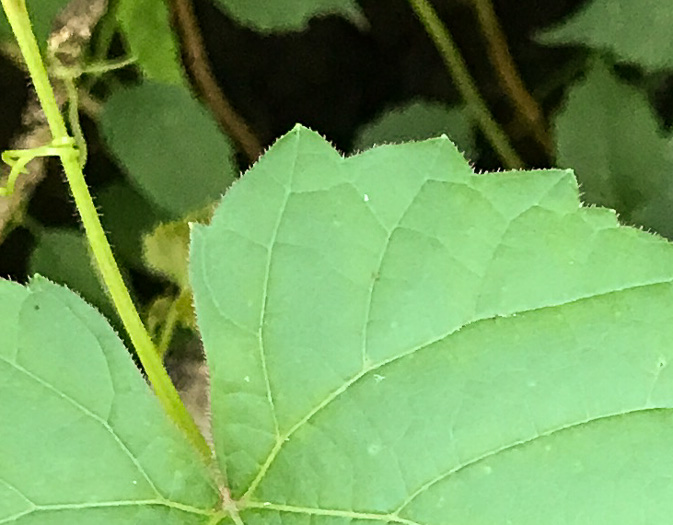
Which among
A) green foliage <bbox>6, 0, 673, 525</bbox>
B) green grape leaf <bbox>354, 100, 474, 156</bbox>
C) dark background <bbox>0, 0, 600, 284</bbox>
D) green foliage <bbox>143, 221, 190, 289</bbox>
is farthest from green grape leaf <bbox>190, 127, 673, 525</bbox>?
dark background <bbox>0, 0, 600, 284</bbox>

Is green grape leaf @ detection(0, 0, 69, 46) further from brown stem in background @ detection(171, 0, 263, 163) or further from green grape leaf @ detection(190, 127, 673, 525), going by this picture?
green grape leaf @ detection(190, 127, 673, 525)

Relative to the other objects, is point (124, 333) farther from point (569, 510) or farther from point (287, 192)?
point (569, 510)

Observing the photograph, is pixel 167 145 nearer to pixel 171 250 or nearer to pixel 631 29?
pixel 171 250

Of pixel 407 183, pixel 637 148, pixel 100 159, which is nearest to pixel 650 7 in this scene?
pixel 637 148

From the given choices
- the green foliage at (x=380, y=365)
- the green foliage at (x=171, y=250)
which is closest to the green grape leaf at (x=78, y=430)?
the green foliage at (x=380, y=365)

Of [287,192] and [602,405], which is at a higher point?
[287,192]

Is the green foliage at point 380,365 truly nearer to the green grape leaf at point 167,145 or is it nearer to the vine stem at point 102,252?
the vine stem at point 102,252

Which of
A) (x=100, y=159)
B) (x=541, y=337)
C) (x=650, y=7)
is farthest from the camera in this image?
(x=100, y=159)
